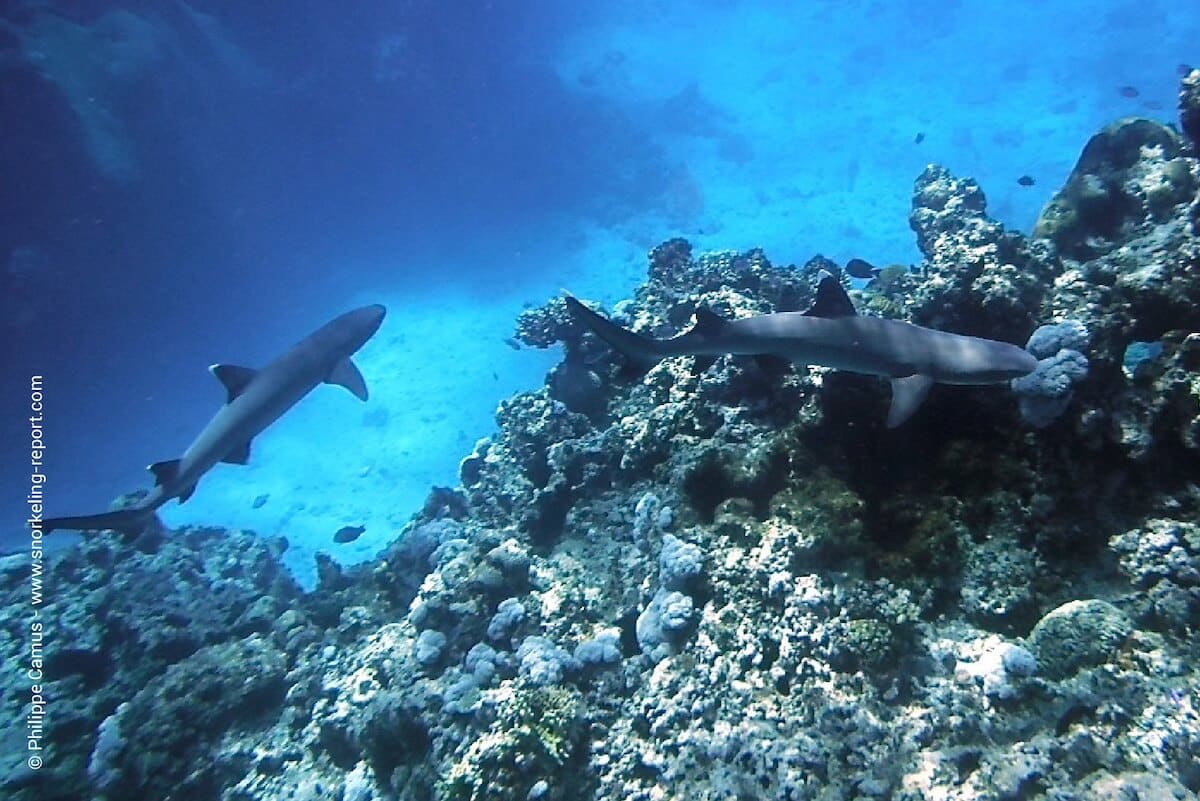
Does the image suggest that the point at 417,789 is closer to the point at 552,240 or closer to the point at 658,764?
the point at 658,764

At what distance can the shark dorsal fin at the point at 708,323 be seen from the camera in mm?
5746

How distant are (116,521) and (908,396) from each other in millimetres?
9843

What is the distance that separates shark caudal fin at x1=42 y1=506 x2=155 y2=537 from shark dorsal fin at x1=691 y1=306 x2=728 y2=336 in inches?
312

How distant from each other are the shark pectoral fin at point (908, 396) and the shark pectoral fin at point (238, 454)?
310 inches

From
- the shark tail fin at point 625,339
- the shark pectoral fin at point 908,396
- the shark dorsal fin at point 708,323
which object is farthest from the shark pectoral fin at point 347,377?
the shark pectoral fin at point 908,396

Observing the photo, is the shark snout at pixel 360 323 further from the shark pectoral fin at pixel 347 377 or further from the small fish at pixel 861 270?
the small fish at pixel 861 270

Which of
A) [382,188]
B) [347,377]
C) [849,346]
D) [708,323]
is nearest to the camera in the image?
[849,346]

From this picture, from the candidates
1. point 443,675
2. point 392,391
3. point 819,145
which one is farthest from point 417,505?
point 819,145

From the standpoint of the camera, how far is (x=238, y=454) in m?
8.63

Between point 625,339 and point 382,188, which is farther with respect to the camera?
point 382,188

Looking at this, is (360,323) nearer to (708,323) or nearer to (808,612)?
(708,323)

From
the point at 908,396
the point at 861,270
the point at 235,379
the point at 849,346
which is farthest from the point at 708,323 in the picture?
the point at 861,270

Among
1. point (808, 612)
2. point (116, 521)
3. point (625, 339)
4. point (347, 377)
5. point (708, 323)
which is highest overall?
point (347, 377)

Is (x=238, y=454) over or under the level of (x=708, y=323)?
over
